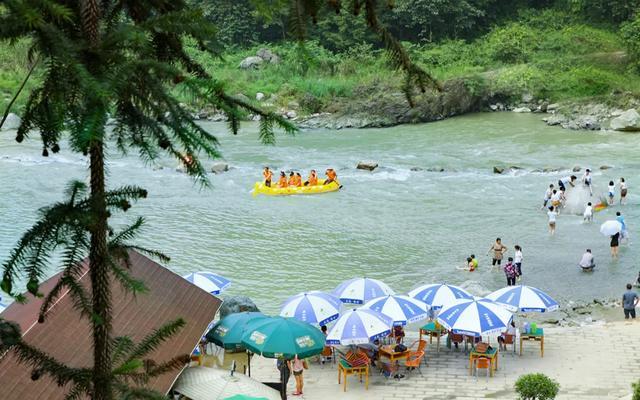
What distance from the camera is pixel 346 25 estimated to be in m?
53.5

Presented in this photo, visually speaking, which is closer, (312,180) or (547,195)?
(547,195)

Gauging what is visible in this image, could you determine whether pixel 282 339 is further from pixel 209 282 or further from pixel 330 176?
pixel 330 176

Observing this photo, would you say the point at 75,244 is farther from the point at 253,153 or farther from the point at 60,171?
the point at 253,153

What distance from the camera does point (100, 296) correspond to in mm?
6012

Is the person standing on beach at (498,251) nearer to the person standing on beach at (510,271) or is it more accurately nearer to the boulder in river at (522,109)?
the person standing on beach at (510,271)

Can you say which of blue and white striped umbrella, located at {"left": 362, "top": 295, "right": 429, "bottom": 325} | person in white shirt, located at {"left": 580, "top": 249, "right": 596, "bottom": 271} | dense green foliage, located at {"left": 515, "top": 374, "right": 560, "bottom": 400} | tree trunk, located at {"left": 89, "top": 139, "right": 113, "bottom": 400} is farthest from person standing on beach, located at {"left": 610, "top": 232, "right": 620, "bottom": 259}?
tree trunk, located at {"left": 89, "top": 139, "right": 113, "bottom": 400}

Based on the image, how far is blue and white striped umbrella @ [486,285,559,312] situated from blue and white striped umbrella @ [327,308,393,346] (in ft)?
9.27

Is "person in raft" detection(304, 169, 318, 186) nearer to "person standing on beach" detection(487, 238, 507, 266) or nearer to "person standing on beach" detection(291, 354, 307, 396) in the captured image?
"person standing on beach" detection(487, 238, 507, 266)

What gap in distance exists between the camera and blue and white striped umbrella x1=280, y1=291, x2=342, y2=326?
1566cm

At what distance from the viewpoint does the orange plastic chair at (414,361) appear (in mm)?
15008

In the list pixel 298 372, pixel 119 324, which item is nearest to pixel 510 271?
pixel 298 372

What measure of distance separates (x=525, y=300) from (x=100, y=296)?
1169 cm

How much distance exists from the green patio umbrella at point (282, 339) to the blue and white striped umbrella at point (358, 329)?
0.61 meters

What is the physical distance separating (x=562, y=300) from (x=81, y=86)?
16904 millimetres
